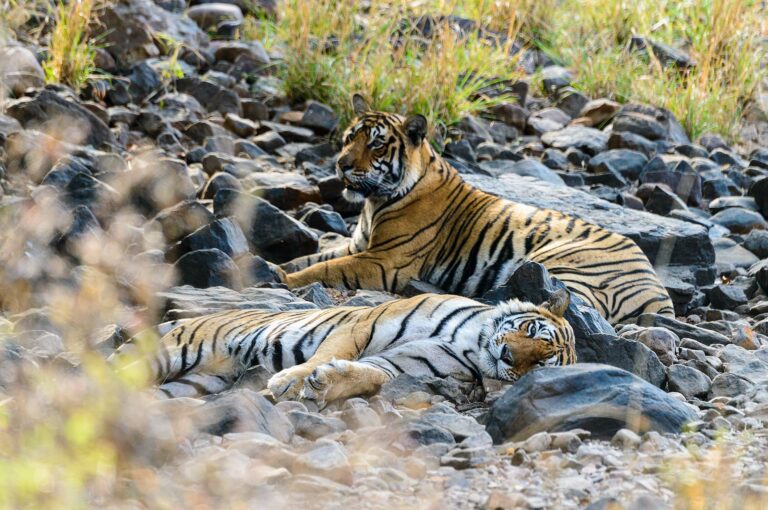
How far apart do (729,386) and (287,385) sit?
1.76 metres

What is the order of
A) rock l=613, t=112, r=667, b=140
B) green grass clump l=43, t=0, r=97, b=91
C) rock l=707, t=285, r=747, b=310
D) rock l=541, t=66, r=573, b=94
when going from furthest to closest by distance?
rock l=541, t=66, r=573, b=94, rock l=613, t=112, r=667, b=140, green grass clump l=43, t=0, r=97, b=91, rock l=707, t=285, r=747, b=310

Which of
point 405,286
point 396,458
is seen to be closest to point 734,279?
point 405,286

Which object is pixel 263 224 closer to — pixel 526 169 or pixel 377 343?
pixel 377 343

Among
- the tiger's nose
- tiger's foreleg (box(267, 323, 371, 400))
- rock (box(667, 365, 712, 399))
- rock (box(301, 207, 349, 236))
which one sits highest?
the tiger's nose

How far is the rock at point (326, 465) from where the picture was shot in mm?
3154

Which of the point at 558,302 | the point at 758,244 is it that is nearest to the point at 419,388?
the point at 558,302

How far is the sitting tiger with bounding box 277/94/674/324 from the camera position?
21.8ft

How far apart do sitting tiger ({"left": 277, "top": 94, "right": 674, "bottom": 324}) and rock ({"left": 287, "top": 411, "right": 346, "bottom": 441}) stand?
2.88 metres

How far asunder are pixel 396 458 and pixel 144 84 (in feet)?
23.1

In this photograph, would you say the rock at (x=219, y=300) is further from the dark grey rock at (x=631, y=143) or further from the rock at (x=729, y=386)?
the dark grey rock at (x=631, y=143)

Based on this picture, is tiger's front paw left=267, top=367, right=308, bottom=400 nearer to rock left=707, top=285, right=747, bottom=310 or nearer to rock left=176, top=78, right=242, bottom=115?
rock left=707, top=285, right=747, bottom=310

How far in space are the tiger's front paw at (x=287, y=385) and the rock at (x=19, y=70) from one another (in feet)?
17.2

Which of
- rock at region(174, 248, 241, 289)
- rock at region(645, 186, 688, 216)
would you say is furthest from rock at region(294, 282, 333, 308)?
rock at region(645, 186, 688, 216)

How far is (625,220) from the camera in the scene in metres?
7.61
